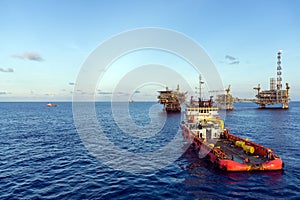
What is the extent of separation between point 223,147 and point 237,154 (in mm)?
3908

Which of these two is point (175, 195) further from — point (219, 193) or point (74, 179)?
point (74, 179)

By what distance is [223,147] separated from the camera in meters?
33.8

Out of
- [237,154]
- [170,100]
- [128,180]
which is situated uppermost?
[170,100]

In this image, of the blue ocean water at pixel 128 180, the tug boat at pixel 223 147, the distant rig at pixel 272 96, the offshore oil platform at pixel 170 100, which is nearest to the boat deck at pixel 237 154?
the tug boat at pixel 223 147

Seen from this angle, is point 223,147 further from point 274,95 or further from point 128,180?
point 274,95

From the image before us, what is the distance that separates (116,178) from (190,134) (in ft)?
75.7

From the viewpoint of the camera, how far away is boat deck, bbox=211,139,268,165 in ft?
88.0

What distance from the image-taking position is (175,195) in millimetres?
19438

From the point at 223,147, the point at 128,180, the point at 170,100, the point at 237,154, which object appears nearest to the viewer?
the point at 128,180

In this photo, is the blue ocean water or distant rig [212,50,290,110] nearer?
the blue ocean water

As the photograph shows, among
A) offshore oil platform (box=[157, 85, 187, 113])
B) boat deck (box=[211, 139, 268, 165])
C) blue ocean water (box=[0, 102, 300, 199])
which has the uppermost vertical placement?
offshore oil platform (box=[157, 85, 187, 113])

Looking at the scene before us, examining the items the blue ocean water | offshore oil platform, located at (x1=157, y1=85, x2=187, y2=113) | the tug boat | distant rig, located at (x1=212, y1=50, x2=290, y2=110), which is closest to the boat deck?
the tug boat

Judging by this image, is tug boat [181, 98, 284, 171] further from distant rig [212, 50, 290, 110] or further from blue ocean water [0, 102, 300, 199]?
distant rig [212, 50, 290, 110]

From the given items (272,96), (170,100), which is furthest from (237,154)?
(272,96)
